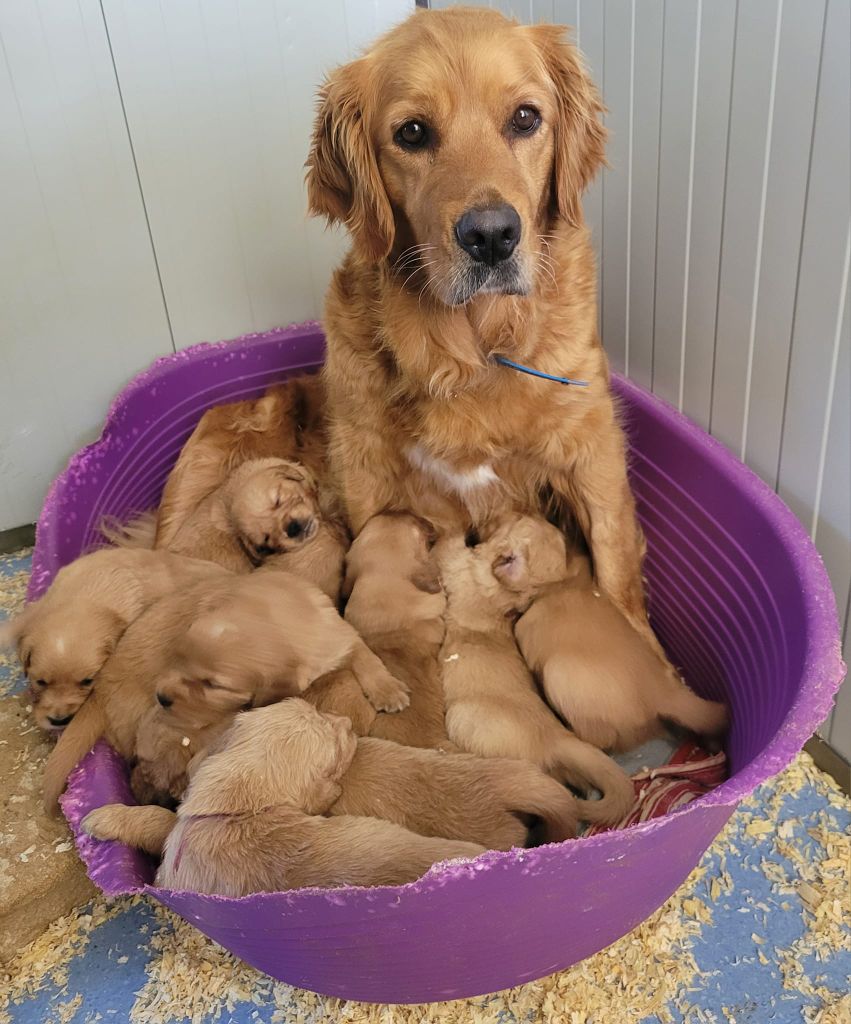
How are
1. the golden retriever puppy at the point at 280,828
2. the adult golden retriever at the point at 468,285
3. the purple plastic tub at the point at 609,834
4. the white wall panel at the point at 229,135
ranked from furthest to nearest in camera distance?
1. the white wall panel at the point at 229,135
2. the adult golden retriever at the point at 468,285
3. the golden retriever puppy at the point at 280,828
4. the purple plastic tub at the point at 609,834

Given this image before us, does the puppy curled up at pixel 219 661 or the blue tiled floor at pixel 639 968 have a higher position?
the puppy curled up at pixel 219 661

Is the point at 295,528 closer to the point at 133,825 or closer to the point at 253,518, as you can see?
the point at 253,518

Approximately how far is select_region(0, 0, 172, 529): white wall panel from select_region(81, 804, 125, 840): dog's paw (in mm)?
1439

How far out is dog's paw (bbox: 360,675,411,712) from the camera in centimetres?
153

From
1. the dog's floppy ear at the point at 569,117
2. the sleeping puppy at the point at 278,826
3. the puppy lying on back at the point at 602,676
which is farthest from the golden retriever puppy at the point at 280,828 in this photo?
the dog's floppy ear at the point at 569,117

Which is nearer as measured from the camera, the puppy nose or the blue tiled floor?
the blue tiled floor

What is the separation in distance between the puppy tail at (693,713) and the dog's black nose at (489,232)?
863 mm

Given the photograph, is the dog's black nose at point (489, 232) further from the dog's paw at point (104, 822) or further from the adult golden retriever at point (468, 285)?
the dog's paw at point (104, 822)

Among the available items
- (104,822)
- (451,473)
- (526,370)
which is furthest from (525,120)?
(104,822)

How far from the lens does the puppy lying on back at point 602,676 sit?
1.54 meters

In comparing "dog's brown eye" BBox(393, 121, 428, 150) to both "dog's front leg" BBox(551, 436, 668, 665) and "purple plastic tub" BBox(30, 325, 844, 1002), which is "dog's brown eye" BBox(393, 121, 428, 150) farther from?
"purple plastic tub" BBox(30, 325, 844, 1002)

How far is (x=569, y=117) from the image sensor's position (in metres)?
1.54

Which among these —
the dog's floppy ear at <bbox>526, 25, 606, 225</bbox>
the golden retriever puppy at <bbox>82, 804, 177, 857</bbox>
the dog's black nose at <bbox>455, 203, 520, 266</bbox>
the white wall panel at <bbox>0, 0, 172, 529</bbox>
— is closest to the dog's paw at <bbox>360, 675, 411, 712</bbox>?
the golden retriever puppy at <bbox>82, 804, 177, 857</bbox>

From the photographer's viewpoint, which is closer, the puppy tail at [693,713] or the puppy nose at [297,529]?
the puppy tail at [693,713]
